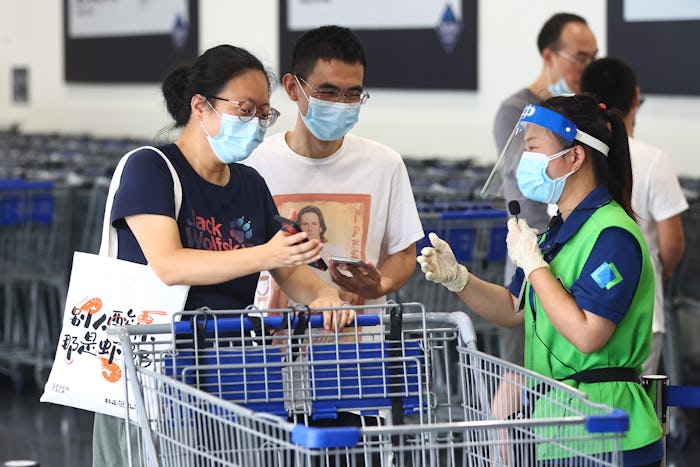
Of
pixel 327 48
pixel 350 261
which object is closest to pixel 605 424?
pixel 350 261

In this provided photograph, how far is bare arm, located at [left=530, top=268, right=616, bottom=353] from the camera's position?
2.83m

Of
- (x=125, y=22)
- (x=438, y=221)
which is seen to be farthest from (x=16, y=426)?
(x=125, y=22)

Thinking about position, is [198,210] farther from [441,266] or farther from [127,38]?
[127,38]

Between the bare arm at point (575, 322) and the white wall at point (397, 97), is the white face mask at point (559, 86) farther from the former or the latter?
the bare arm at point (575, 322)

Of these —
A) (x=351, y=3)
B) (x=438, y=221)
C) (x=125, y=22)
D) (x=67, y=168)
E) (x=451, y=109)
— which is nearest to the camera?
(x=438, y=221)

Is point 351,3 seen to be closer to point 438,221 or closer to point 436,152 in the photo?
point 436,152

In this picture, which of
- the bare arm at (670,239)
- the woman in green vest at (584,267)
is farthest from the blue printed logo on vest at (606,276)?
the bare arm at (670,239)

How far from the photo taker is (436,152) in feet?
34.8

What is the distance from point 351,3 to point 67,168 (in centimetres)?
327

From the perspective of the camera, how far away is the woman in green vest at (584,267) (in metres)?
2.85

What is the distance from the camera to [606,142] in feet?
9.96

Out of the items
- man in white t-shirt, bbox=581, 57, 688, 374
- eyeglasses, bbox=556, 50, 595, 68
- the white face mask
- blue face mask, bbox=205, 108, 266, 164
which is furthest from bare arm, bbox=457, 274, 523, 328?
eyeglasses, bbox=556, 50, 595, 68

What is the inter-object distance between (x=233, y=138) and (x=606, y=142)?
888 millimetres

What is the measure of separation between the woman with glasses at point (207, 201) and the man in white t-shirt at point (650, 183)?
1937 mm
